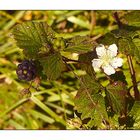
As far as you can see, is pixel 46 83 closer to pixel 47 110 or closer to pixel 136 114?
pixel 47 110

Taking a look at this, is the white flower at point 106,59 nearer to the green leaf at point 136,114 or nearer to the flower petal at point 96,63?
the flower petal at point 96,63

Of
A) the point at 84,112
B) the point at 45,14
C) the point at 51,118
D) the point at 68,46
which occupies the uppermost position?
the point at 45,14

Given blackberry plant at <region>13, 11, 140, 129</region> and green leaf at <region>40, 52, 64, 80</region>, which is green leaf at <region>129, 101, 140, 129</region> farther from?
green leaf at <region>40, 52, 64, 80</region>

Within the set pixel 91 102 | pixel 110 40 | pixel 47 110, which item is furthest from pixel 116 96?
pixel 47 110

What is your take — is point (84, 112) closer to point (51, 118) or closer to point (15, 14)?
point (51, 118)
